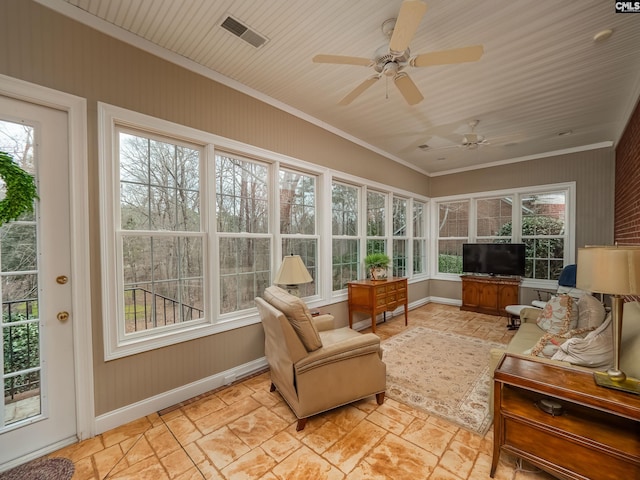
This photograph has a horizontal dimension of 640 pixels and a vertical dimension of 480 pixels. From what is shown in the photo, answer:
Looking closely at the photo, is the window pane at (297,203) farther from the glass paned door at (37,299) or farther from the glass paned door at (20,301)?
the glass paned door at (20,301)

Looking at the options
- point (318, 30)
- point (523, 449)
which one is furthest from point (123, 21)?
point (523, 449)

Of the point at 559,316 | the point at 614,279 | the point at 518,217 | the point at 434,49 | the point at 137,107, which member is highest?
the point at 434,49

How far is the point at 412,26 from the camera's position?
63.3 inches

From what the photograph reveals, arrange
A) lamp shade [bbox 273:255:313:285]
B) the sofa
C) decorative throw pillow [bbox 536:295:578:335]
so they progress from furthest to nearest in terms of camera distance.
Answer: lamp shade [bbox 273:255:313:285] < decorative throw pillow [bbox 536:295:578:335] < the sofa

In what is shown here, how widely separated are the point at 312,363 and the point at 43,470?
1.79 m

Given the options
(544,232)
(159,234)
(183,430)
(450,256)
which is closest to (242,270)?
(159,234)

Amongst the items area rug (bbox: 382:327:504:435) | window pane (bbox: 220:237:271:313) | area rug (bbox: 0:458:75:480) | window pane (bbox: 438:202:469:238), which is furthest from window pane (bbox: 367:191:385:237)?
area rug (bbox: 0:458:75:480)

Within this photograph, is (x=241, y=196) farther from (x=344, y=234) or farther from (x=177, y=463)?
(x=177, y=463)

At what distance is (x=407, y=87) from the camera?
2.18 meters

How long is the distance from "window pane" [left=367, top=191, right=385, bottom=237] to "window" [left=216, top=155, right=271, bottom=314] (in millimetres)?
2200

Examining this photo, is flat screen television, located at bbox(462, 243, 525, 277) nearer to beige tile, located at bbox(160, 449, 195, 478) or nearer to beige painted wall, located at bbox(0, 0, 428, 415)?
beige painted wall, located at bbox(0, 0, 428, 415)

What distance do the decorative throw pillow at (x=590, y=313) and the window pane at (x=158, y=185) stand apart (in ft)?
11.5

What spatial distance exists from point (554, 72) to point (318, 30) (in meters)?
2.32

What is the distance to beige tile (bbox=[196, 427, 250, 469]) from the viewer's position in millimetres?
1784
